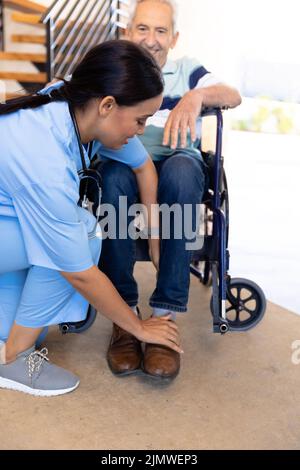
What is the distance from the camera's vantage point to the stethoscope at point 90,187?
1.13 meters

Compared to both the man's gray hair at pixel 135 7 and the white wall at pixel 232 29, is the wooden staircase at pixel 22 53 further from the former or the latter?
the man's gray hair at pixel 135 7

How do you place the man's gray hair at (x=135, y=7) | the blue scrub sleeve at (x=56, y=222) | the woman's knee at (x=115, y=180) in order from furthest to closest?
the man's gray hair at (x=135, y=7)
the woman's knee at (x=115, y=180)
the blue scrub sleeve at (x=56, y=222)

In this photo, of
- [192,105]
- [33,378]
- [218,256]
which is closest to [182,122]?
[192,105]

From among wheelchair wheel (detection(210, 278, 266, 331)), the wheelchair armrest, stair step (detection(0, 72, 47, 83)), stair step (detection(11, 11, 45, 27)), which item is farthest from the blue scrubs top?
stair step (detection(11, 11, 45, 27))

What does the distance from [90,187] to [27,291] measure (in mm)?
364

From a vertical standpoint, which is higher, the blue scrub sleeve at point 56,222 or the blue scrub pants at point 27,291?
the blue scrub sleeve at point 56,222

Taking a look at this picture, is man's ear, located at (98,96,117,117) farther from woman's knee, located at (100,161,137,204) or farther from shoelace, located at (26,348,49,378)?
shoelace, located at (26,348,49,378)

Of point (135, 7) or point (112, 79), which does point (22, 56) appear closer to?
point (135, 7)

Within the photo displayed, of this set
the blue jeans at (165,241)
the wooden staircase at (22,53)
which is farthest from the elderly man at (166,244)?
the wooden staircase at (22,53)

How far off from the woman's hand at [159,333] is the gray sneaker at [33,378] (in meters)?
0.23

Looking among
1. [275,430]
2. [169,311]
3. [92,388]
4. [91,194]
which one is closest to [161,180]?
[91,194]

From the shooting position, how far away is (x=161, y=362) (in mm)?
1261

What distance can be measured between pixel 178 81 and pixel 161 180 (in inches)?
16.5
